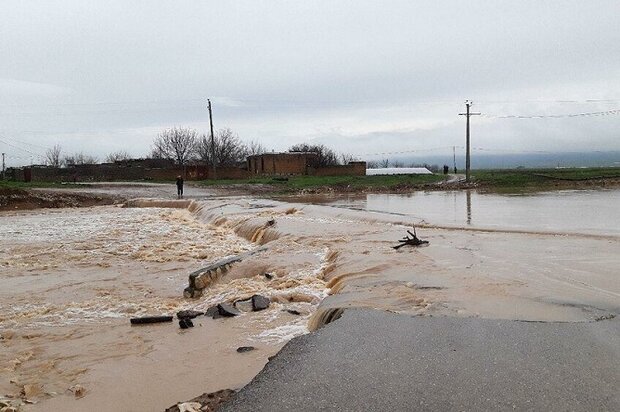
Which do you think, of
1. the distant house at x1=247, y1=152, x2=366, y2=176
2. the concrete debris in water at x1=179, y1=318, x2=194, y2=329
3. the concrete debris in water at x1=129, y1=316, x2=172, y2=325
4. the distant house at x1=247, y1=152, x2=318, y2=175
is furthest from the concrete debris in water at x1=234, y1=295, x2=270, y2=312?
the distant house at x1=247, y1=152, x2=318, y2=175

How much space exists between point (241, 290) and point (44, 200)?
29.0 m

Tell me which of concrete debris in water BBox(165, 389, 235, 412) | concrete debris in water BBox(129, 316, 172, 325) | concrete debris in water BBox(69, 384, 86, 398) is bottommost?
concrete debris in water BBox(69, 384, 86, 398)

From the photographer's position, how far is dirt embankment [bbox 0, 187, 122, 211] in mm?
32219

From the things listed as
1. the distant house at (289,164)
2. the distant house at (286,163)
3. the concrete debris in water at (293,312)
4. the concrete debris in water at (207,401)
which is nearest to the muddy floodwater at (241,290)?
the concrete debris in water at (293,312)

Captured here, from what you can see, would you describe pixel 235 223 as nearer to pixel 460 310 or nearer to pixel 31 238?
pixel 31 238

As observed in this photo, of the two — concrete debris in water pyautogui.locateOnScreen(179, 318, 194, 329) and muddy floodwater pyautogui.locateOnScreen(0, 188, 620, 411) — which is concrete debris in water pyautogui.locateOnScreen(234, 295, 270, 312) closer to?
muddy floodwater pyautogui.locateOnScreen(0, 188, 620, 411)

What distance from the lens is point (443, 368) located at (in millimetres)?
4727

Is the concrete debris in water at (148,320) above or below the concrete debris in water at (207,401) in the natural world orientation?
below

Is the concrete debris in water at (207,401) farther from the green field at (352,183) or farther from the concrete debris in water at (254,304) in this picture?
the green field at (352,183)

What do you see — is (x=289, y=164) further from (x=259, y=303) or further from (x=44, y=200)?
(x=259, y=303)

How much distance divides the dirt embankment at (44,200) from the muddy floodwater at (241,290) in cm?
1576

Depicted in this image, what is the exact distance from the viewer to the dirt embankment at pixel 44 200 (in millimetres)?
32219

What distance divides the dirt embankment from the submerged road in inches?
1254

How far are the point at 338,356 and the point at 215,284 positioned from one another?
5.37 meters
